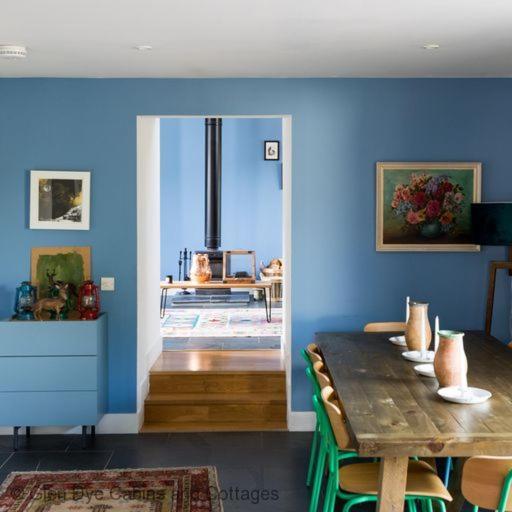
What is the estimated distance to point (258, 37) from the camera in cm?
394

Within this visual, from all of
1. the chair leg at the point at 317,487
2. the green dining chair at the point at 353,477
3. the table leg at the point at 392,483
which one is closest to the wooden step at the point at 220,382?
the chair leg at the point at 317,487

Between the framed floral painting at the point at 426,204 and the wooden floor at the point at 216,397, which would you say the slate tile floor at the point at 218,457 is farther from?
the framed floral painting at the point at 426,204

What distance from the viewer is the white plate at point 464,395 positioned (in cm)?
299

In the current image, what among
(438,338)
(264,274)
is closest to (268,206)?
(264,274)

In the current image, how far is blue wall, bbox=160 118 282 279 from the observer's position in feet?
33.6

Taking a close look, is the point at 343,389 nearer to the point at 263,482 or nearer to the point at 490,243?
the point at 263,482

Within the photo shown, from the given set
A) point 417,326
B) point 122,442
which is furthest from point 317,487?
point 122,442

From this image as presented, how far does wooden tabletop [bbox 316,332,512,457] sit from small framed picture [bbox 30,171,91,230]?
2.02 metres

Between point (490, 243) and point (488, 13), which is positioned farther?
point (490, 243)

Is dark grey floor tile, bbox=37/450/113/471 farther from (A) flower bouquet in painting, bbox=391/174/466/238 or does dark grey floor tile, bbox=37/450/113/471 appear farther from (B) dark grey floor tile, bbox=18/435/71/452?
(A) flower bouquet in painting, bbox=391/174/466/238

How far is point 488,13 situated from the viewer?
11.5 feet

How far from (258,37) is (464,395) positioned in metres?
2.18

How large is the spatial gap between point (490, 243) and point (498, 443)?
91.0 inches

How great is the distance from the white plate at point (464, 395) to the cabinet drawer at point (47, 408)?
8.38 feet
